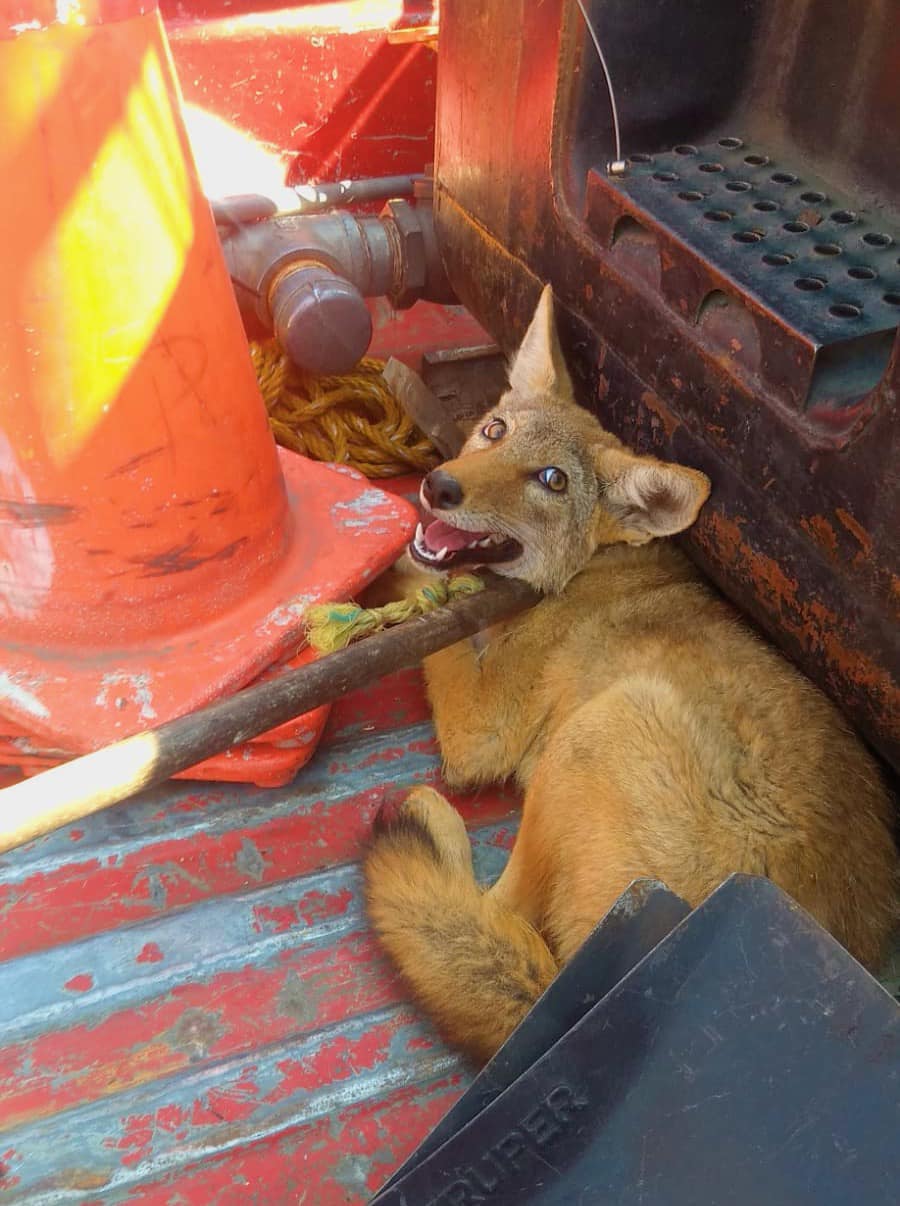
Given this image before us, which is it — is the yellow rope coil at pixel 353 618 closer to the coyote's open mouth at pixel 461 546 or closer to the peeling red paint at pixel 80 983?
the coyote's open mouth at pixel 461 546

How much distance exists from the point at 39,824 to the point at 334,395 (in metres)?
2.16

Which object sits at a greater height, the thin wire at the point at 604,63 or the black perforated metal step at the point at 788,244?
the thin wire at the point at 604,63

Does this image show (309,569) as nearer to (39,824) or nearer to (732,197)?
(39,824)

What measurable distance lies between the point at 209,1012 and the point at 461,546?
4.24ft

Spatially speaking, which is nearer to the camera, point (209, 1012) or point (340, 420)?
point (209, 1012)

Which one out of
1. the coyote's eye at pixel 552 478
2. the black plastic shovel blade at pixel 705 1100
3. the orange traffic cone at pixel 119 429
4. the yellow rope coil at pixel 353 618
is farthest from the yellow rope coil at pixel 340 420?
the black plastic shovel blade at pixel 705 1100

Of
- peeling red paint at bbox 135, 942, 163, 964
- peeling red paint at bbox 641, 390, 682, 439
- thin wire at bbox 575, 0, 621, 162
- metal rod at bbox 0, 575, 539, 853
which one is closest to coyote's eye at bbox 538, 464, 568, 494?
peeling red paint at bbox 641, 390, 682, 439

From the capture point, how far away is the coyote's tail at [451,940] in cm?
183

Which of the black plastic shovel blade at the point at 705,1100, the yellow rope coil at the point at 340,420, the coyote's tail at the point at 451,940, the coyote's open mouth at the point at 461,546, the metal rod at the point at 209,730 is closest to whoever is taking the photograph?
the black plastic shovel blade at the point at 705,1100

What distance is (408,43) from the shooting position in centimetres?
381

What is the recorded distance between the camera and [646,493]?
8.05ft

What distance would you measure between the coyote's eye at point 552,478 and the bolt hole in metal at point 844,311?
0.85m

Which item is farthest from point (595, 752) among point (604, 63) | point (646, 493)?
point (604, 63)

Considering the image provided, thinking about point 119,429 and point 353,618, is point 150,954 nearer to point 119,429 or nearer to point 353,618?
point 353,618
